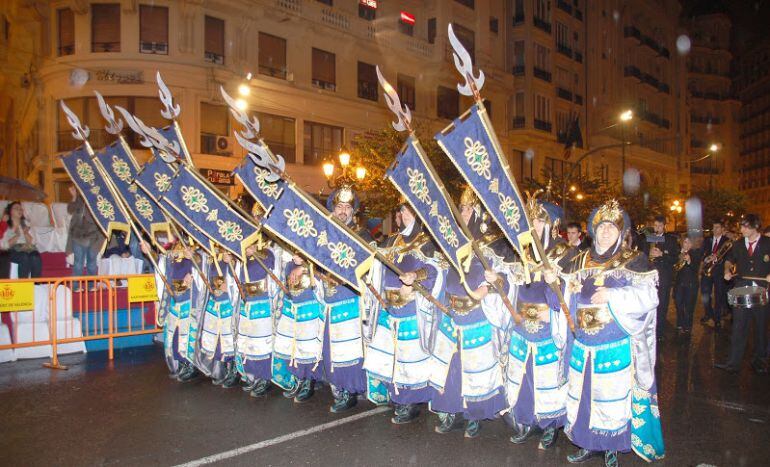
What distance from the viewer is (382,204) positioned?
21188 mm

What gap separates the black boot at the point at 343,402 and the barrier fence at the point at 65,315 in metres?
4.32

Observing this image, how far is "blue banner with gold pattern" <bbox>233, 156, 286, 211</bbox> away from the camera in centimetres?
608

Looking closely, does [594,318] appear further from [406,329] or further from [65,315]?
[65,315]

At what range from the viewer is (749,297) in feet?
25.8

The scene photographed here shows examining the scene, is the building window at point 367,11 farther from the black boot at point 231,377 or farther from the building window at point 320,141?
the black boot at point 231,377

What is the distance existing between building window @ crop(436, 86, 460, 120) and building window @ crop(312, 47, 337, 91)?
660 cm

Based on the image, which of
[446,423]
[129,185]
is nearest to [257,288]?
[129,185]

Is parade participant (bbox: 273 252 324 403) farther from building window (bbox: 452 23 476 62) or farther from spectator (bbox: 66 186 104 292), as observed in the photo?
building window (bbox: 452 23 476 62)

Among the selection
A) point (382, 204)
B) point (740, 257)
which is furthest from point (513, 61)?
point (740, 257)

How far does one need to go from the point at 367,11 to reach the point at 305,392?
23.4m

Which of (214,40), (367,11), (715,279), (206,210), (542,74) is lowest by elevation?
(715,279)

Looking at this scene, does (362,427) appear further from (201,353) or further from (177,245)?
(177,245)

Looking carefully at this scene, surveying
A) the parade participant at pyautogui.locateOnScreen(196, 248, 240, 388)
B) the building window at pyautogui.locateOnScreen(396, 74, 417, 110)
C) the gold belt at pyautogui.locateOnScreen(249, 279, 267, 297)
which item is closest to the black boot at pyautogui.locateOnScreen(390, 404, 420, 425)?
the gold belt at pyautogui.locateOnScreen(249, 279, 267, 297)

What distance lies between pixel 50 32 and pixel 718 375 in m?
23.5
